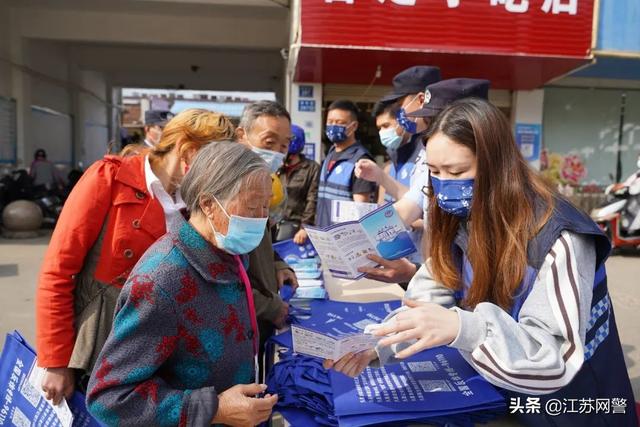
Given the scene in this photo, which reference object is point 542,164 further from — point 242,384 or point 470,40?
point 242,384

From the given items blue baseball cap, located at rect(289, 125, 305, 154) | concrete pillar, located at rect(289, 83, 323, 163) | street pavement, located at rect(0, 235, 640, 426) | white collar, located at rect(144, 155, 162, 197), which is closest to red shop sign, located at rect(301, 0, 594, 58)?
concrete pillar, located at rect(289, 83, 323, 163)

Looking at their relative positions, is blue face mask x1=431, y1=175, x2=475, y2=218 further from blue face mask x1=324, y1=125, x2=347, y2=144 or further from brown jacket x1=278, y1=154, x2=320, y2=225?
brown jacket x1=278, y1=154, x2=320, y2=225

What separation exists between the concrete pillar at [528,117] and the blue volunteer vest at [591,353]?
7.99 meters

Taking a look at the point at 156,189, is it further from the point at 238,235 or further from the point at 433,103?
the point at 433,103

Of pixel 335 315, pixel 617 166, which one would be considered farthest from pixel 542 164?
pixel 335 315

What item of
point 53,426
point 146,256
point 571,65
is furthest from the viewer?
point 571,65

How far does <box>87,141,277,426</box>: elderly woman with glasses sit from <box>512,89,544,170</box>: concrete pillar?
8293mm

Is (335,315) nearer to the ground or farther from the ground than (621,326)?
farther from the ground

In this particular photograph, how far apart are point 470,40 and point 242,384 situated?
20.9 ft

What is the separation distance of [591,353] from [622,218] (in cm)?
710

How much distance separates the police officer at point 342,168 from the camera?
3.71 meters

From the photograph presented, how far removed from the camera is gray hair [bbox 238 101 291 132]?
8.30 feet

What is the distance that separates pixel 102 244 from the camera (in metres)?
1.59

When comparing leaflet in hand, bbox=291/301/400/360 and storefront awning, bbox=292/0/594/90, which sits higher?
storefront awning, bbox=292/0/594/90
